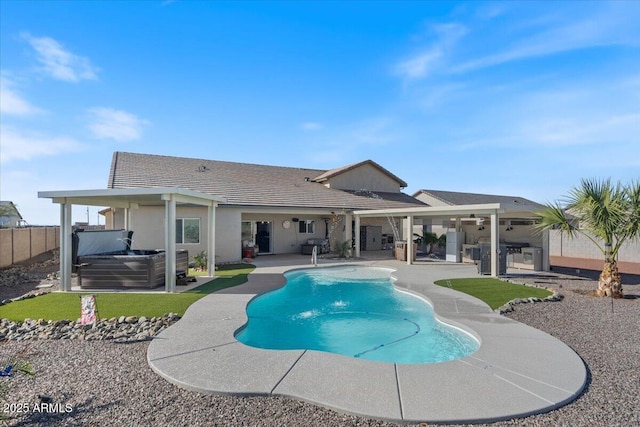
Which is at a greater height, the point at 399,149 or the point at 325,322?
the point at 399,149

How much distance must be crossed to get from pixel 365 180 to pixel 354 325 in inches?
795

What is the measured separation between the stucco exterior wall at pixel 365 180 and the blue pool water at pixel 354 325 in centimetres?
1405

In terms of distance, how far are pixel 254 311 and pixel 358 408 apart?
5.64 meters

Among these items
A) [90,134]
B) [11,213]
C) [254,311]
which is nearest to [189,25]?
[90,134]

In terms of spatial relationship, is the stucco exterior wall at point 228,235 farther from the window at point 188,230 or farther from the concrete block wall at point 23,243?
the concrete block wall at point 23,243

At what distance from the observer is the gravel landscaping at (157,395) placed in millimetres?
3695

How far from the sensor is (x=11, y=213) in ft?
84.6

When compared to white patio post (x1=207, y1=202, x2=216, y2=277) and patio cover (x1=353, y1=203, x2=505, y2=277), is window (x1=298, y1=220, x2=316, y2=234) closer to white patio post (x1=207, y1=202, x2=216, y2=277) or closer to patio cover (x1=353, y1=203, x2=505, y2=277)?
patio cover (x1=353, y1=203, x2=505, y2=277)

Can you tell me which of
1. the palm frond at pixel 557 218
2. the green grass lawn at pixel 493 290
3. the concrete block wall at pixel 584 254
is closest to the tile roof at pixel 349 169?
the concrete block wall at pixel 584 254

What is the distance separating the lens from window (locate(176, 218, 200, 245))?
17.8 meters

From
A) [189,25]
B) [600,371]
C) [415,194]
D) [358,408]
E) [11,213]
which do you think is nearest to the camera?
[358,408]

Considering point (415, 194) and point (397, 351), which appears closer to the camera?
point (397, 351)

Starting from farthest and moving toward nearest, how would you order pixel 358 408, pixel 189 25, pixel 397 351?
pixel 189 25 → pixel 397 351 → pixel 358 408

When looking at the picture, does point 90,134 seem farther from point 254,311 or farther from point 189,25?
point 254,311
